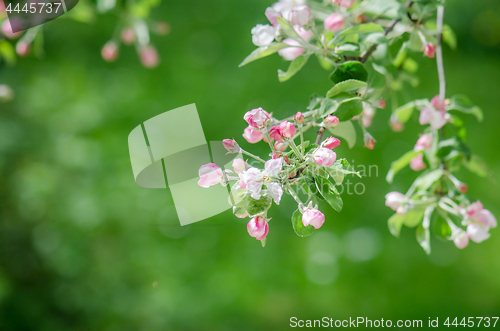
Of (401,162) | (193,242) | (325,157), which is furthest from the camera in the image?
(193,242)

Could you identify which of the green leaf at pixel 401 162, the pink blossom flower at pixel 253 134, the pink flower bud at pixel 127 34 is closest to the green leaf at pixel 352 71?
the pink blossom flower at pixel 253 134

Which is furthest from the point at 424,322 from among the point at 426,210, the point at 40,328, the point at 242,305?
the point at 40,328

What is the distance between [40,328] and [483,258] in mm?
2510

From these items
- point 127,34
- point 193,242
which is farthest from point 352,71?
point 193,242

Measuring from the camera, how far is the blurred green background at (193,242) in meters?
2.17

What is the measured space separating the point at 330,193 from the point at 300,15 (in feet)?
0.73

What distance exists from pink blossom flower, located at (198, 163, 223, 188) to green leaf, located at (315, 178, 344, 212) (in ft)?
0.34

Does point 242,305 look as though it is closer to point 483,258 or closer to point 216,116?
point 216,116

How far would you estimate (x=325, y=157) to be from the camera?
38 cm

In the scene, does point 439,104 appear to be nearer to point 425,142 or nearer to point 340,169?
point 425,142

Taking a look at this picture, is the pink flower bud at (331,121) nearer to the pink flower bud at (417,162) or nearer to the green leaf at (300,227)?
the green leaf at (300,227)

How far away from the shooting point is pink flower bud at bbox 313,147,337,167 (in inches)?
14.7

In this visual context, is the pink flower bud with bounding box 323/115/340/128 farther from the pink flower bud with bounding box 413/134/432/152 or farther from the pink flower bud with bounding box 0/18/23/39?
the pink flower bud with bounding box 0/18/23/39

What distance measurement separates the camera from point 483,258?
86.4 inches
